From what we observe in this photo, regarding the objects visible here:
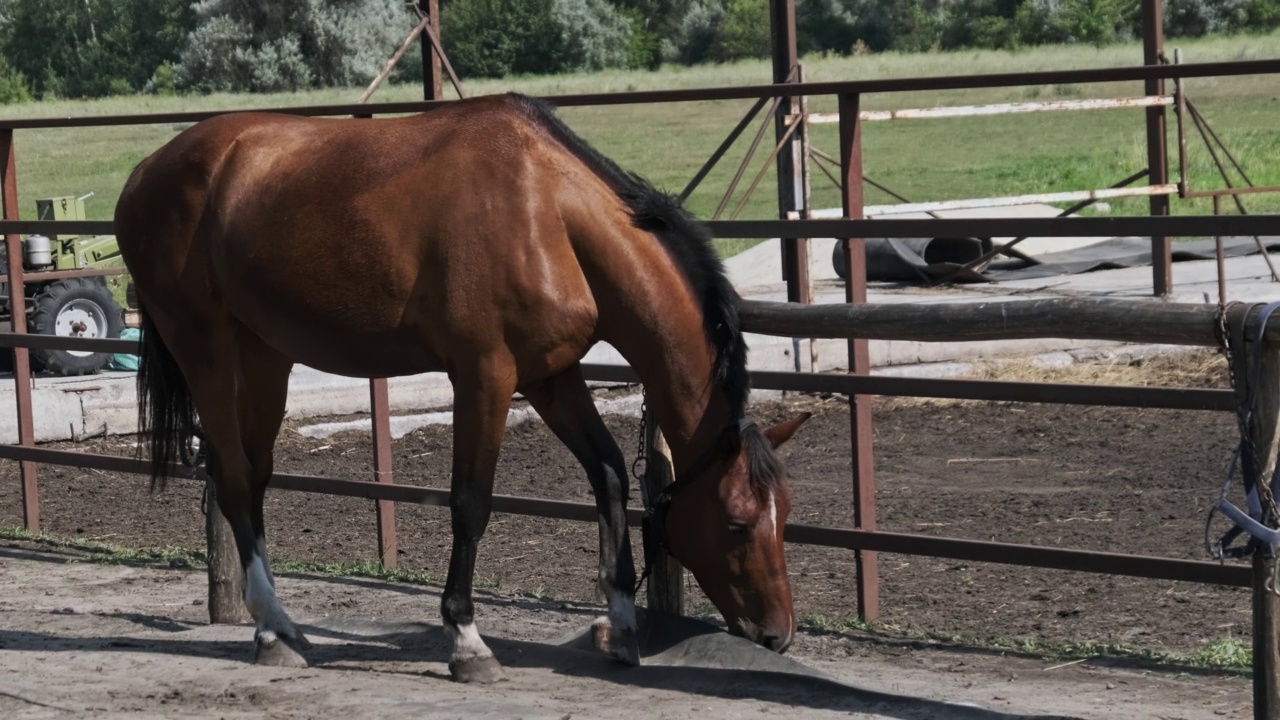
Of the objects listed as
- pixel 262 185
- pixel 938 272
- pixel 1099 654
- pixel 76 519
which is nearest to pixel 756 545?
pixel 1099 654

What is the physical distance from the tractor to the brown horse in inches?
261

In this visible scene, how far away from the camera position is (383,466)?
6176 mm

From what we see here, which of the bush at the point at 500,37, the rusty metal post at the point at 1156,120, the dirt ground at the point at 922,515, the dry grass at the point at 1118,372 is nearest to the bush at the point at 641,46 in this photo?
the bush at the point at 500,37

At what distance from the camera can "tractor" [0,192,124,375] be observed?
11.0 metres

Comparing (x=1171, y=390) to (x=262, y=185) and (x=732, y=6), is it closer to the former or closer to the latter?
(x=262, y=185)

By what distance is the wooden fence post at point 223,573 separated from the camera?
17.1ft

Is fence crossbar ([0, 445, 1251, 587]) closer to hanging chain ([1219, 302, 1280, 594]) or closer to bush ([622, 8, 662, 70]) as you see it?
hanging chain ([1219, 302, 1280, 594])

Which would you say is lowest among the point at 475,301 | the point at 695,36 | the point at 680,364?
the point at 680,364

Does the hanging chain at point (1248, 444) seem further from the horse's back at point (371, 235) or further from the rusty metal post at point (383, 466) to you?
the rusty metal post at point (383, 466)

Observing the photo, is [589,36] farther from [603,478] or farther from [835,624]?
[603,478]

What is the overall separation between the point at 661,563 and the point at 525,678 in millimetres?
610

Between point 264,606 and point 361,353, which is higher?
point 361,353

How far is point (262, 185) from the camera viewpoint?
14.7 ft

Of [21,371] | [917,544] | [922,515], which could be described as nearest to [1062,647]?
[917,544]
